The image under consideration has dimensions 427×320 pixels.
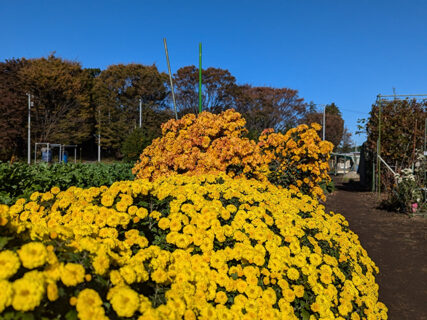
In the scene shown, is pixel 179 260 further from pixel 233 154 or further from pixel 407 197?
pixel 407 197

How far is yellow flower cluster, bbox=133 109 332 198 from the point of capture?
4.71m

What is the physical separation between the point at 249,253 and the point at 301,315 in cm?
51

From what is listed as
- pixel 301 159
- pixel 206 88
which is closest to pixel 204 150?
pixel 301 159

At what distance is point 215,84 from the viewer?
89.1ft

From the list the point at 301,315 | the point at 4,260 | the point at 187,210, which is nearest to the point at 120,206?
the point at 187,210

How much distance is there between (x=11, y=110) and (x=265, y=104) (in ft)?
67.2

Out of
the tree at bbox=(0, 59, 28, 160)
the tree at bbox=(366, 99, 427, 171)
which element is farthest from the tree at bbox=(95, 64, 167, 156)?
the tree at bbox=(366, 99, 427, 171)

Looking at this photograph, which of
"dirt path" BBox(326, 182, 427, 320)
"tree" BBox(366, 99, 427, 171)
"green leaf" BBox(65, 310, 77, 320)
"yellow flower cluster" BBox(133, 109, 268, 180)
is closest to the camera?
"green leaf" BBox(65, 310, 77, 320)

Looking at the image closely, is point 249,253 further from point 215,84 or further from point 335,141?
point 335,141

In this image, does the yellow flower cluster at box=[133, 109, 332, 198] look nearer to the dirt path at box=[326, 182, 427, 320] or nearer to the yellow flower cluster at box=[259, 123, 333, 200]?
the yellow flower cluster at box=[259, 123, 333, 200]

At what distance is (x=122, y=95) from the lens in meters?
30.8

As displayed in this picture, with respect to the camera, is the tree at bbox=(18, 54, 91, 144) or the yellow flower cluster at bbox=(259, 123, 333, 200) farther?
the tree at bbox=(18, 54, 91, 144)

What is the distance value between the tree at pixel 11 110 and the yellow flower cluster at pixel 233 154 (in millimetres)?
20373

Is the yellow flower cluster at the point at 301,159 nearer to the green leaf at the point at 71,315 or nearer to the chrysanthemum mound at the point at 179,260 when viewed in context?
the chrysanthemum mound at the point at 179,260
